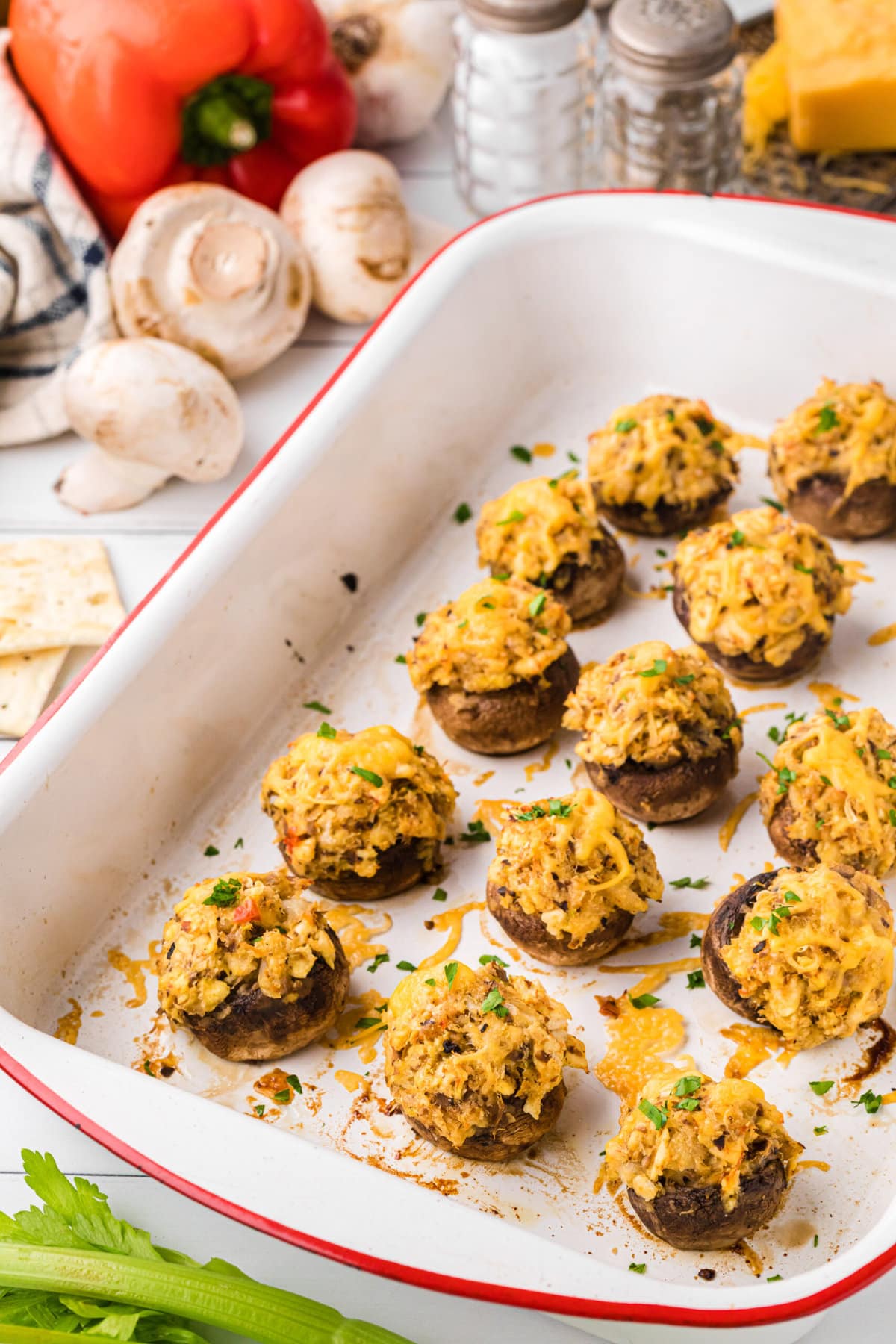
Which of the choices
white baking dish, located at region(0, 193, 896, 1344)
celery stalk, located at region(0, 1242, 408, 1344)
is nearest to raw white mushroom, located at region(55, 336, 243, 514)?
white baking dish, located at region(0, 193, 896, 1344)

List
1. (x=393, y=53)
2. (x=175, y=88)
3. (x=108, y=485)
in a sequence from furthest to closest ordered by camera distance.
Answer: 1. (x=393, y=53)
2. (x=175, y=88)
3. (x=108, y=485)

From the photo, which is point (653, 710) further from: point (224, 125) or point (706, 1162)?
point (224, 125)

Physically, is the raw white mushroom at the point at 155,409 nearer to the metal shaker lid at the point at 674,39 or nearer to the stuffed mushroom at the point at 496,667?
the stuffed mushroom at the point at 496,667

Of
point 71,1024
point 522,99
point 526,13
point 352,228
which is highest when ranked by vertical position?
point 526,13

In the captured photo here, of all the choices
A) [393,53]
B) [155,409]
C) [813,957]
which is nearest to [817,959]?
[813,957]

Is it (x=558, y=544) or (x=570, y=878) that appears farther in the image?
(x=558, y=544)

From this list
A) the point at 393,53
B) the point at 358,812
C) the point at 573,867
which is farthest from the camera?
the point at 393,53

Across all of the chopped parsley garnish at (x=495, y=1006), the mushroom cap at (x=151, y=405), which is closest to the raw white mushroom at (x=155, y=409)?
the mushroom cap at (x=151, y=405)
